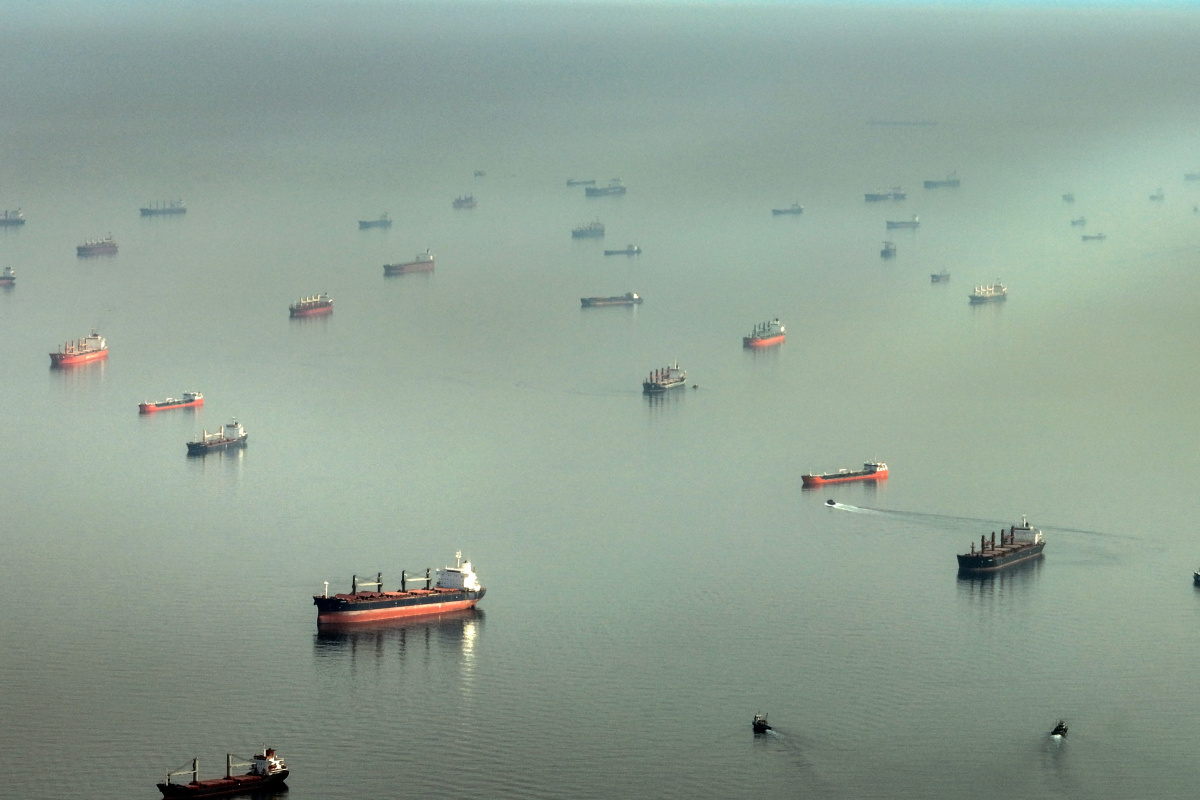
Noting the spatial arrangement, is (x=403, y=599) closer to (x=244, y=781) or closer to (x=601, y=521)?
(x=601, y=521)

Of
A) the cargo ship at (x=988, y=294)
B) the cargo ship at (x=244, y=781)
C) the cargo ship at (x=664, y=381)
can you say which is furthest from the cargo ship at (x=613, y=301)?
the cargo ship at (x=244, y=781)

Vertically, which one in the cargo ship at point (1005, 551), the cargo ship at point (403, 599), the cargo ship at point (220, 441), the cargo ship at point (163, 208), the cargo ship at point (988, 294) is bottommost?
the cargo ship at point (403, 599)

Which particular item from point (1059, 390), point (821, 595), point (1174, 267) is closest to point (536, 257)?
point (1174, 267)

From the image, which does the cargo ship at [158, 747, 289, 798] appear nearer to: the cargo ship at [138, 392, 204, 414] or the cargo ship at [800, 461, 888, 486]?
the cargo ship at [800, 461, 888, 486]

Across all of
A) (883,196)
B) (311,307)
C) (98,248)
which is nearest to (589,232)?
(883,196)

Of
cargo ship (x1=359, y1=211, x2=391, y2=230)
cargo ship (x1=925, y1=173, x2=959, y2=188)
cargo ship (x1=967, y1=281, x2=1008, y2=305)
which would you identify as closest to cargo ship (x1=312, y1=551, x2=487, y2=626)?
cargo ship (x1=967, y1=281, x2=1008, y2=305)

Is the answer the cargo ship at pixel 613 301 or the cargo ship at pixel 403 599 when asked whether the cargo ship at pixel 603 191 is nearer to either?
the cargo ship at pixel 613 301
